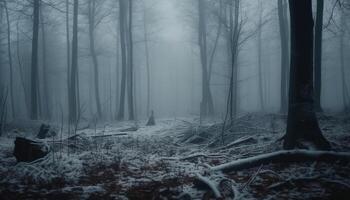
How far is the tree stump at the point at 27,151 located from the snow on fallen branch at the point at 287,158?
401cm

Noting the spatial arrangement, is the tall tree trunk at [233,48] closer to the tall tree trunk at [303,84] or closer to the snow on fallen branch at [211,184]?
the tall tree trunk at [303,84]

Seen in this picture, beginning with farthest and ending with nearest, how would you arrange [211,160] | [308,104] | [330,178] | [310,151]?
[211,160] → [308,104] → [310,151] → [330,178]

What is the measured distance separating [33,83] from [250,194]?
16.1m

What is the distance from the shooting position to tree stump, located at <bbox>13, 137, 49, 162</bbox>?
20.5 ft

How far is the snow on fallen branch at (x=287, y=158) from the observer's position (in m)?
5.44

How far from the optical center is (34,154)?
629cm

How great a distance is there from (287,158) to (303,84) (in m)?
1.67

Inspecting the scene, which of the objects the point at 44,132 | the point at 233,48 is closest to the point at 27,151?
the point at 44,132

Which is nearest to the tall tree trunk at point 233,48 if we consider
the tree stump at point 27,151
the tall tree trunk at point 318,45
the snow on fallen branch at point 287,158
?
the snow on fallen branch at point 287,158

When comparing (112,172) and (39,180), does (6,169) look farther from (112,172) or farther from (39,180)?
(112,172)

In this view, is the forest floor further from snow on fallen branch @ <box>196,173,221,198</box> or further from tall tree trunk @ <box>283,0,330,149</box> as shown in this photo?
tall tree trunk @ <box>283,0,330,149</box>

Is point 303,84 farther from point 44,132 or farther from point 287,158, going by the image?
point 44,132

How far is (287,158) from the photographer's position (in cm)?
572

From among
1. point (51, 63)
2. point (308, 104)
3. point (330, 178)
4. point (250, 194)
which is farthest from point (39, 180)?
point (51, 63)
